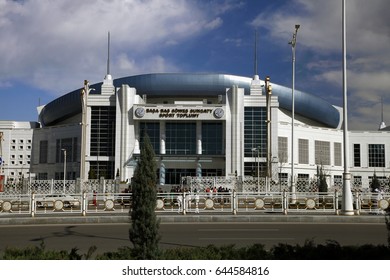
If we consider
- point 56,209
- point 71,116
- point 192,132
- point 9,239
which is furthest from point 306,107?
point 9,239

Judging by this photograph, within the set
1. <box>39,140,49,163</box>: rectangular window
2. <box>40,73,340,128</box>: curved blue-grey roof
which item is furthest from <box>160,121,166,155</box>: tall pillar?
<box>39,140,49,163</box>: rectangular window

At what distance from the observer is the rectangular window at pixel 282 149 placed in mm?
58916

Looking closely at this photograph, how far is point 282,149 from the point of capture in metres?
60.8

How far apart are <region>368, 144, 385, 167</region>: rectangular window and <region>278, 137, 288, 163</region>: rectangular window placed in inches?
658

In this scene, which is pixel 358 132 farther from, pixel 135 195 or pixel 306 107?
pixel 135 195

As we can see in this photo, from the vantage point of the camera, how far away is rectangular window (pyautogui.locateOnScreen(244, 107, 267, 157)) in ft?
A: 191

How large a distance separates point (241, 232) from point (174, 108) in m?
44.4

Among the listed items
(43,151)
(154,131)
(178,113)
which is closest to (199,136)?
(178,113)

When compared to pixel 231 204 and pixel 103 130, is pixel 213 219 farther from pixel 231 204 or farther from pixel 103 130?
pixel 103 130

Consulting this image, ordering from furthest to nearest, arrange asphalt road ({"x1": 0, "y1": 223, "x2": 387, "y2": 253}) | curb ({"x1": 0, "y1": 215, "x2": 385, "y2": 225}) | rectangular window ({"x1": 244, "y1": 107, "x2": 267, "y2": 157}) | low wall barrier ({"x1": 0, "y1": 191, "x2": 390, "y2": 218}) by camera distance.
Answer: rectangular window ({"x1": 244, "y1": 107, "x2": 267, "y2": 157}) < low wall barrier ({"x1": 0, "y1": 191, "x2": 390, "y2": 218}) < curb ({"x1": 0, "y1": 215, "x2": 385, "y2": 225}) < asphalt road ({"x1": 0, "y1": 223, "x2": 387, "y2": 253})

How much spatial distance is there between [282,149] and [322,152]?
787 centimetres

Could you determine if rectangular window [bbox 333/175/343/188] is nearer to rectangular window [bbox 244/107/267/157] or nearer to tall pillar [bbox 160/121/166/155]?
rectangular window [bbox 244/107/267/157]

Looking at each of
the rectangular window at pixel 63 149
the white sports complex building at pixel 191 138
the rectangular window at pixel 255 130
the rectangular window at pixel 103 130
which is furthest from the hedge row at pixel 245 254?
the rectangular window at pixel 63 149

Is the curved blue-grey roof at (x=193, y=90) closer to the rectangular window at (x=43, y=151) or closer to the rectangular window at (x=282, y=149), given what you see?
the rectangular window at (x=43, y=151)
